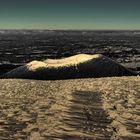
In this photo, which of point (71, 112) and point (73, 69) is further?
point (73, 69)

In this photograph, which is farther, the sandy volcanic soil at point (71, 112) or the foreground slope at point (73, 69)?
the foreground slope at point (73, 69)

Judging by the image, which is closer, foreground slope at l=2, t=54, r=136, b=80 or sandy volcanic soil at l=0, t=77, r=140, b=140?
sandy volcanic soil at l=0, t=77, r=140, b=140

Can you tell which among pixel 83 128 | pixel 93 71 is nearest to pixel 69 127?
pixel 83 128

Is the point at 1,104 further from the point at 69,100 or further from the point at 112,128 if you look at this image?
the point at 112,128
